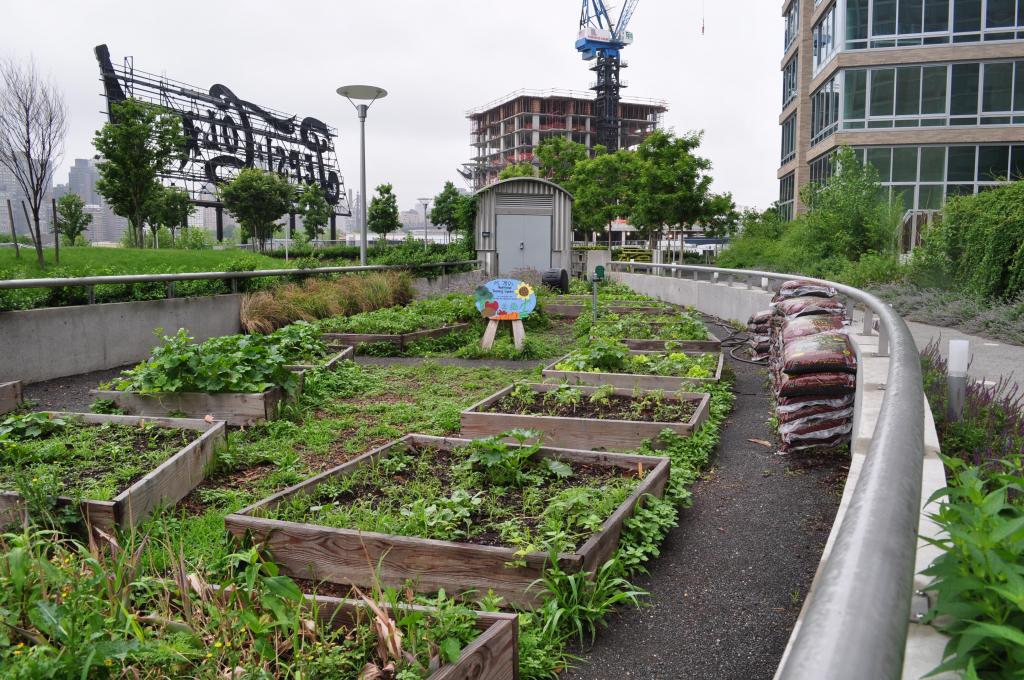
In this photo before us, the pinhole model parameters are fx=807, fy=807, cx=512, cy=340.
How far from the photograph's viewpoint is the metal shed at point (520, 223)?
1166 inches

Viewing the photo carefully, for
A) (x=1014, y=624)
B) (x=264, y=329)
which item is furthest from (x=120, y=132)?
(x=1014, y=624)

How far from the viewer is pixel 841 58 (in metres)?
33.9

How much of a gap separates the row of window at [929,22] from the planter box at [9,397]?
35.3 meters

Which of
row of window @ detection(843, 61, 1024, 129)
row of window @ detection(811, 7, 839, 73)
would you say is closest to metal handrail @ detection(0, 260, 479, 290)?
row of window @ detection(843, 61, 1024, 129)

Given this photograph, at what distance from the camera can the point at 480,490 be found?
4.70 m

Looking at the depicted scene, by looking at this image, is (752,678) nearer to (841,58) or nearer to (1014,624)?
(1014,624)

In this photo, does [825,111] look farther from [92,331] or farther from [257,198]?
[257,198]

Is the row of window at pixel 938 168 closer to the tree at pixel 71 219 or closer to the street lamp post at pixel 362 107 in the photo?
the street lamp post at pixel 362 107

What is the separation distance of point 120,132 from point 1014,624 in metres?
39.3

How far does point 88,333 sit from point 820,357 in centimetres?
879

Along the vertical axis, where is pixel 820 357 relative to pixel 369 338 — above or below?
above

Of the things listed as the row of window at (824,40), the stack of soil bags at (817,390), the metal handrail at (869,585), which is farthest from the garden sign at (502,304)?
the row of window at (824,40)

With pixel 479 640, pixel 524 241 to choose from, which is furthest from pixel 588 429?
pixel 524 241

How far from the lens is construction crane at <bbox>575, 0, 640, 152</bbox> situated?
14412 cm
